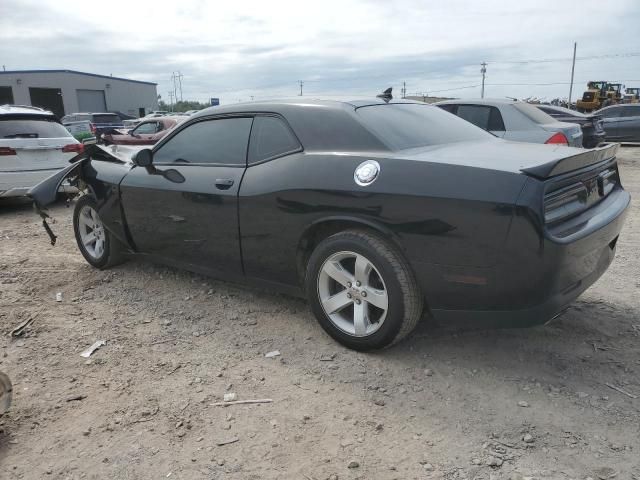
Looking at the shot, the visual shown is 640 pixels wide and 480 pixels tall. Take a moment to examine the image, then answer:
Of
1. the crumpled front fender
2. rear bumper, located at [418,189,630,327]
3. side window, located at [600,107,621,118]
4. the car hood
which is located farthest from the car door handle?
side window, located at [600,107,621,118]

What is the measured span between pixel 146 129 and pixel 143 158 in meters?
10.9

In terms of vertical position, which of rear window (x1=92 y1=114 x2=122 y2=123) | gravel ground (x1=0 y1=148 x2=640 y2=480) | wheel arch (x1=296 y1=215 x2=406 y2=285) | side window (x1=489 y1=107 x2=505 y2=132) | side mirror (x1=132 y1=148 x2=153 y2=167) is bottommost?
gravel ground (x1=0 y1=148 x2=640 y2=480)

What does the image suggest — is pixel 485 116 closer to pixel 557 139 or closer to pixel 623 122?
pixel 557 139

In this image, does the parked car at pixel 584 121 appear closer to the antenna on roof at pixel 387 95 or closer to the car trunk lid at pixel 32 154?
the antenna on roof at pixel 387 95

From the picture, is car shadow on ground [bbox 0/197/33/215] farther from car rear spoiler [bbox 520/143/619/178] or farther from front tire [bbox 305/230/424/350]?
car rear spoiler [bbox 520/143/619/178]

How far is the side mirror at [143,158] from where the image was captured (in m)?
4.02

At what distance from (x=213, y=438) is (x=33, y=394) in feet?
3.85

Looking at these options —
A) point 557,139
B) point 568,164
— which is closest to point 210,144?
point 568,164

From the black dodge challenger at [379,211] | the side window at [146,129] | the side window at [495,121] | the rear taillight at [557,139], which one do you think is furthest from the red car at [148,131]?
the black dodge challenger at [379,211]

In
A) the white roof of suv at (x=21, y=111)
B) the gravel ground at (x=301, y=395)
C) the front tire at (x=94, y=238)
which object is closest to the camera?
the gravel ground at (x=301, y=395)

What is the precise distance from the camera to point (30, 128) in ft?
26.3

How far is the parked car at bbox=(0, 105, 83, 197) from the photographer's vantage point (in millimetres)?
7551

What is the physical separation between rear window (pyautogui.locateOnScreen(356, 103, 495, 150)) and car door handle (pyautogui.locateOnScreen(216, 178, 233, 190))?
38.2 inches

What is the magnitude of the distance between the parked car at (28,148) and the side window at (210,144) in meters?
4.61
